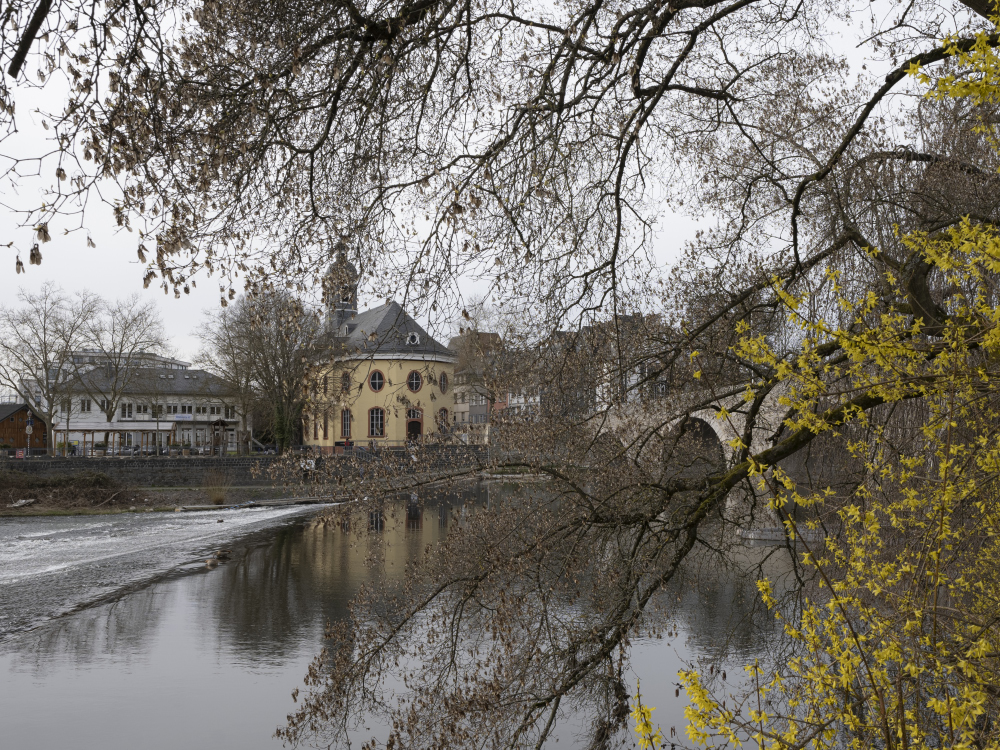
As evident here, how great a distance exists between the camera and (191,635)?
12812 millimetres

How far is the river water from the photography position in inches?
361

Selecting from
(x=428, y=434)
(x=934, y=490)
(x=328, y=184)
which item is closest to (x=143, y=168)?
(x=328, y=184)

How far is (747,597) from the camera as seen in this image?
1242cm

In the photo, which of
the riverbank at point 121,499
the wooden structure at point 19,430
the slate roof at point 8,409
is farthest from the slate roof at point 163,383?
the riverbank at point 121,499

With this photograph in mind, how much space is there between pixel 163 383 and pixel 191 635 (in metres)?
52.3

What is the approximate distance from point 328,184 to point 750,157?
4256 millimetres

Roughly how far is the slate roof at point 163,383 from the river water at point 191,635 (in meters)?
24.7

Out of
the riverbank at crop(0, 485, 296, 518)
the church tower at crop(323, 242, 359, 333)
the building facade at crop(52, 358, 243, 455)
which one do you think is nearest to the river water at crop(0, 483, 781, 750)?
the church tower at crop(323, 242, 359, 333)

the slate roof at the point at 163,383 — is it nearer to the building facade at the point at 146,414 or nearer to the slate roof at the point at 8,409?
the building facade at the point at 146,414

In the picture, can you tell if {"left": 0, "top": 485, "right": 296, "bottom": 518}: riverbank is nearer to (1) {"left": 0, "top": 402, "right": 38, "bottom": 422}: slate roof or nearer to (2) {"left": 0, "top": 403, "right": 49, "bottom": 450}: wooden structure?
(2) {"left": 0, "top": 403, "right": 49, "bottom": 450}: wooden structure

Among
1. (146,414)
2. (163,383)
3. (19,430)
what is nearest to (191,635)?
(19,430)

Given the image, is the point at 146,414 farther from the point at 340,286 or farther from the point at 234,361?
the point at 340,286

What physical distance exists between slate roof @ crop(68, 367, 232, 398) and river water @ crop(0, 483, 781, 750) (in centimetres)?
2472

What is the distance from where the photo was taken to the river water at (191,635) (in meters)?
9.17
